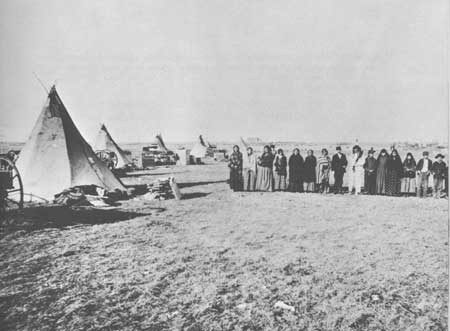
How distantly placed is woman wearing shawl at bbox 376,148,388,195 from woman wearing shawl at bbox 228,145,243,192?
447 cm

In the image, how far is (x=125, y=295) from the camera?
159 inches

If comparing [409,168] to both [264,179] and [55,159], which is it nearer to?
[264,179]

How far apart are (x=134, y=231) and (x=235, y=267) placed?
106 inches

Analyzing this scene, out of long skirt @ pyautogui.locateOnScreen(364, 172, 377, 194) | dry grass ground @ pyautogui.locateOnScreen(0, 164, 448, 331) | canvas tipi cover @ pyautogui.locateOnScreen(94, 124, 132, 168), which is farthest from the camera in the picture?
canvas tipi cover @ pyautogui.locateOnScreen(94, 124, 132, 168)

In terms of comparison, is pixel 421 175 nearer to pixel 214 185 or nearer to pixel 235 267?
pixel 214 185

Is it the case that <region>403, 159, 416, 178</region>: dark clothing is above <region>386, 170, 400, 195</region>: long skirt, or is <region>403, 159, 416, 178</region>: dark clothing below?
above

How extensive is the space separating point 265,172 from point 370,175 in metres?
3.41

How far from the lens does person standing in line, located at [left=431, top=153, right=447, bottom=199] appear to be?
1110 centimetres

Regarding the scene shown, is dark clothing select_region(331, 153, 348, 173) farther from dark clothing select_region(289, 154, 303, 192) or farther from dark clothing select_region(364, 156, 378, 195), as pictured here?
dark clothing select_region(289, 154, 303, 192)

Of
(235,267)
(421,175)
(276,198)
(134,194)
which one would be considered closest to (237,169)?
(276,198)

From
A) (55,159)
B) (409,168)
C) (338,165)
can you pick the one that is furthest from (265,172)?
(55,159)

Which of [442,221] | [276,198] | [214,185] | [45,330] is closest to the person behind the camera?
[45,330]

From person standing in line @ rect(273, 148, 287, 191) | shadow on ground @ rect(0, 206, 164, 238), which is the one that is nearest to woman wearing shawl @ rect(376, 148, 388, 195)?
person standing in line @ rect(273, 148, 287, 191)

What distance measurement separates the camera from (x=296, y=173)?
12.4 metres
